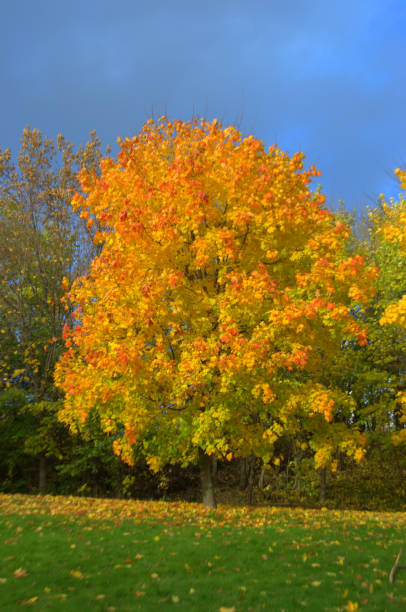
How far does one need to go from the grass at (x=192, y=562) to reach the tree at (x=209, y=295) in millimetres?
1992

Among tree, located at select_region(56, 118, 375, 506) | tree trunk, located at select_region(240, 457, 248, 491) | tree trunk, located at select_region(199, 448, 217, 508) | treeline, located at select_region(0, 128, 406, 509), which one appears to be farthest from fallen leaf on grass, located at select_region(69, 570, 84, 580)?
tree trunk, located at select_region(240, 457, 248, 491)

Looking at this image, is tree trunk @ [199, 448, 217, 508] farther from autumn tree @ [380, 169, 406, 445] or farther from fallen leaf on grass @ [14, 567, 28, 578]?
fallen leaf on grass @ [14, 567, 28, 578]

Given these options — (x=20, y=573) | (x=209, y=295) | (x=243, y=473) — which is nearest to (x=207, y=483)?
(x=209, y=295)

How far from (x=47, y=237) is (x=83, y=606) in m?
19.0

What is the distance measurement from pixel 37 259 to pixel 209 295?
11.7m

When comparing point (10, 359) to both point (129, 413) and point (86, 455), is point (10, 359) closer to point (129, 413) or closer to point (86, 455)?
point (86, 455)

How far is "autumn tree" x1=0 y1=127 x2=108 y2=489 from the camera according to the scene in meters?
20.1

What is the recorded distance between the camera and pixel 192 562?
7266mm

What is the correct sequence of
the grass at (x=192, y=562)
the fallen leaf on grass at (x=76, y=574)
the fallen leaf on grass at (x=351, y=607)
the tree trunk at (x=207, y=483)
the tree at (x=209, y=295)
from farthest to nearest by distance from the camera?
1. the tree trunk at (x=207, y=483)
2. the tree at (x=209, y=295)
3. the fallen leaf on grass at (x=76, y=574)
4. the grass at (x=192, y=562)
5. the fallen leaf on grass at (x=351, y=607)

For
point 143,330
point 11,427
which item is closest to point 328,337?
point 143,330

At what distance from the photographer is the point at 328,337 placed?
1251cm

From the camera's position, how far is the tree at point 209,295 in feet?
34.3

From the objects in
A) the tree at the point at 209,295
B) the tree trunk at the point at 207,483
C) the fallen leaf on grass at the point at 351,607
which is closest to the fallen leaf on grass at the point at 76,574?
the fallen leaf on grass at the point at 351,607

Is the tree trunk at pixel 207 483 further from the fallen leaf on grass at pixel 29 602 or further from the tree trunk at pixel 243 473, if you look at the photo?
the fallen leaf on grass at pixel 29 602
